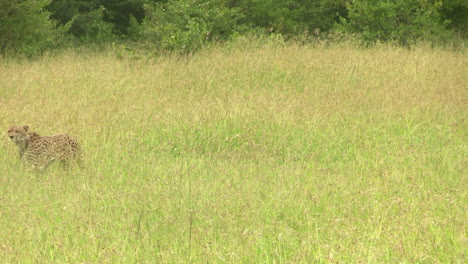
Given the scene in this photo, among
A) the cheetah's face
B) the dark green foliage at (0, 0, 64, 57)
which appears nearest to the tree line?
the dark green foliage at (0, 0, 64, 57)

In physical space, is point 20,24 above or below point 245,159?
below

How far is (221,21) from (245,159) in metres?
11.2

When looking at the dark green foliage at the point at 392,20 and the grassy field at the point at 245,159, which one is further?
the dark green foliage at the point at 392,20

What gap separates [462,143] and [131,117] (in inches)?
166

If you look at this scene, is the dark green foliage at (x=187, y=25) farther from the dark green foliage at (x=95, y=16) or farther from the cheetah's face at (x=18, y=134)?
the cheetah's face at (x=18, y=134)

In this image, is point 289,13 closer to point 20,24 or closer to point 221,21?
point 221,21

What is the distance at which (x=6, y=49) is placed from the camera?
52.4 ft

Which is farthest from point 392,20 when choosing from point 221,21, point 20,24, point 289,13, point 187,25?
point 20,24

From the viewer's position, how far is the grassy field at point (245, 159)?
4.66 m

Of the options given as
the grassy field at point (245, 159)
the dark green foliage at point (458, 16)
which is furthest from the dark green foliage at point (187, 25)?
the dark green foliage at point (458, 16)

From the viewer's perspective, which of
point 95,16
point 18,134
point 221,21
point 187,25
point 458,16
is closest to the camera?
point 18,134

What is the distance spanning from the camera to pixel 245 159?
756 centimetres

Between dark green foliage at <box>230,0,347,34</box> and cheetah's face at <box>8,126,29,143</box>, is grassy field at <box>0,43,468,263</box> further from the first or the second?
dark green foliage at <box>230,0,347,34</box>

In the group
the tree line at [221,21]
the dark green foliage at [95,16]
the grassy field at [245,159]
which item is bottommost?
the dark green foliage at [95,16]
